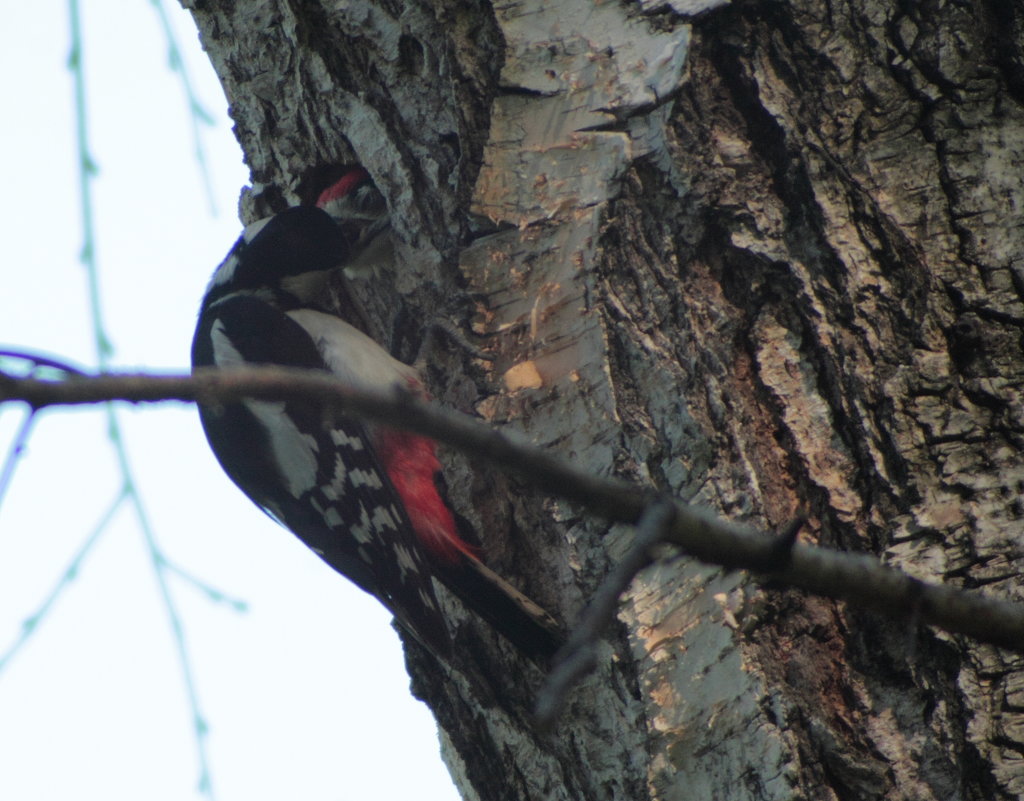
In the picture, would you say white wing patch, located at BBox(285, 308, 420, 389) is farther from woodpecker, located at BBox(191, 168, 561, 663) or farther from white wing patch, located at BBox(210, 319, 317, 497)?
white wing patch, located at BBox(210, 319, 317, 497)

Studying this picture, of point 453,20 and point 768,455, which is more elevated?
point 453,20

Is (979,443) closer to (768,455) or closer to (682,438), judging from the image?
(768,455)

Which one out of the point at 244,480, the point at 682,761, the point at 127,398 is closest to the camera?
the point at 127,398

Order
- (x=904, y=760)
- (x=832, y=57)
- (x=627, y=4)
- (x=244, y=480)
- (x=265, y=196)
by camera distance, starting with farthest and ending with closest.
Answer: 1. (x=244, y=480)
2. (x=265, y=196)
3. (x=627, y=4)
4. (x=832, y=57)
5. (x=904, y=760)

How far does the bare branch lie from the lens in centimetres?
75

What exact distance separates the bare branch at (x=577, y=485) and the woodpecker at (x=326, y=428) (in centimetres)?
135

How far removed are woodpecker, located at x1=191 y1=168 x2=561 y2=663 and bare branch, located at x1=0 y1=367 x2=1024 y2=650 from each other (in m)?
1.35

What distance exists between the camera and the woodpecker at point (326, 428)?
2.34m

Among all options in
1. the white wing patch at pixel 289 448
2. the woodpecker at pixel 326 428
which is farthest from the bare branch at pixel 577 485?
the white wing patch at pixel 289 448

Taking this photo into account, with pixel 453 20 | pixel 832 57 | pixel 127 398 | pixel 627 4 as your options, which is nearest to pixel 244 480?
pixel 453 20

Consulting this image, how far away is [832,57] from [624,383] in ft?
1.83

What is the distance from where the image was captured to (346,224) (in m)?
2.49

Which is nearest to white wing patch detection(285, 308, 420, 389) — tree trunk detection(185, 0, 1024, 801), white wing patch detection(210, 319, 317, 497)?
white wing patch detection(210, 319, 317, 497)

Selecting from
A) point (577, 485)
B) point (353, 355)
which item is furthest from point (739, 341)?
point (353, 355)
